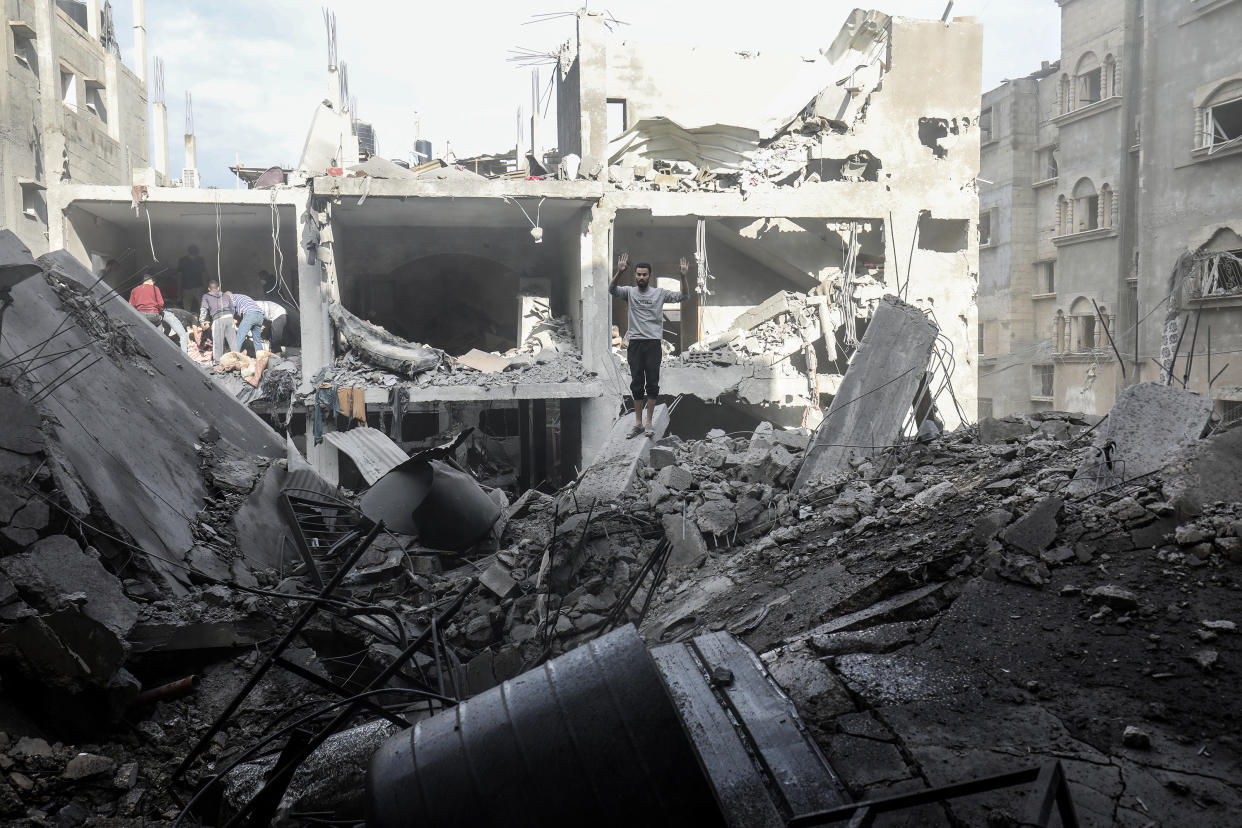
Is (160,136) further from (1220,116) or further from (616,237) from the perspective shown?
(1220,116)

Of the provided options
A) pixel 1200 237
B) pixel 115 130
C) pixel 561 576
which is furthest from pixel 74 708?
pixel 115 130

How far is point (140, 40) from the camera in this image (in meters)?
24.5

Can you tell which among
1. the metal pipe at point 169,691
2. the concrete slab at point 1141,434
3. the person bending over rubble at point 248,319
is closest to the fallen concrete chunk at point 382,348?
the person bending over rubble at point 248,319

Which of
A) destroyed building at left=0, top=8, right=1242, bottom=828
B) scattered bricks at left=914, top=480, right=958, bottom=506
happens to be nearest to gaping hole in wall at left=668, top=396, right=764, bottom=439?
destroyed building at left=0, top=8, right=1242, bottom=828

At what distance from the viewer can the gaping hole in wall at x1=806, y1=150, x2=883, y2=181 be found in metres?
15.1

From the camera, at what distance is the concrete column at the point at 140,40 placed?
78.7 feet

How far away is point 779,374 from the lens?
1463 centimetres

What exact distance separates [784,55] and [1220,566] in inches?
613

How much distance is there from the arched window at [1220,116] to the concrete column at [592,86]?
1337cm

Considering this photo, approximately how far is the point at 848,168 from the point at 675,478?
9.94 m

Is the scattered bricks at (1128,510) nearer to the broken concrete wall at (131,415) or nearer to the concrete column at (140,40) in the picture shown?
the broken concrete wall at (131,415)

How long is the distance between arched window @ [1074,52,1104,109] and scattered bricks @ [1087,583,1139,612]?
25.1m

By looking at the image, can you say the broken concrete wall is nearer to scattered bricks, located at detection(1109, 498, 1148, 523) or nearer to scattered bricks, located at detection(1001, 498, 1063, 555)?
scattered bricks, located at detection(1001, 498, 1063, 555)

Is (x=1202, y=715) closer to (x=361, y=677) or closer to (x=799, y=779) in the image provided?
(x=799, y=779)
